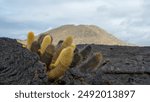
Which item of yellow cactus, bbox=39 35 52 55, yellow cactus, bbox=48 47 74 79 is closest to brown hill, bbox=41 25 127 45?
yellow cactus, bbox=39 35 52 55

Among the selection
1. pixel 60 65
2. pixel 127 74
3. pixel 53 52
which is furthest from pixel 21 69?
pixel 127 74

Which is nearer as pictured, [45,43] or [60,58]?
[60,58]

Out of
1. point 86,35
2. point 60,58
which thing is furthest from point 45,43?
point 86,35

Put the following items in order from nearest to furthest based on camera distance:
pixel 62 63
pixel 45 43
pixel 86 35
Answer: pixel 62 63, pixel 45 43, pixel 86 35

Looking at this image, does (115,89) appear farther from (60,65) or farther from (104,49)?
(104,49)

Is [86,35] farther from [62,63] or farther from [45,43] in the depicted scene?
[62,63]

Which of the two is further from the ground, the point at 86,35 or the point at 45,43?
the point at 45,43

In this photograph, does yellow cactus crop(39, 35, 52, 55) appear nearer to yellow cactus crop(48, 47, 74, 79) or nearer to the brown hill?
yellow cactus crop(48, 47, 74, 79)

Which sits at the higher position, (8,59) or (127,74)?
(8,59)
